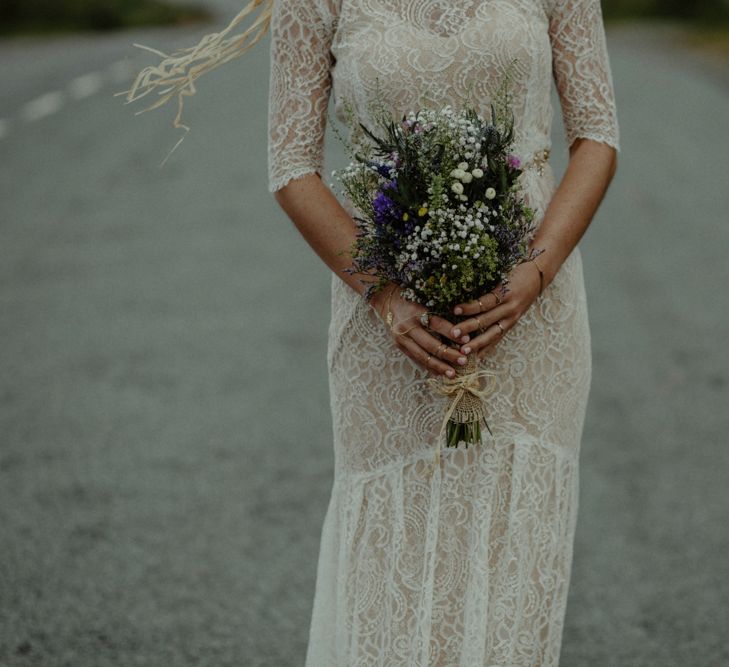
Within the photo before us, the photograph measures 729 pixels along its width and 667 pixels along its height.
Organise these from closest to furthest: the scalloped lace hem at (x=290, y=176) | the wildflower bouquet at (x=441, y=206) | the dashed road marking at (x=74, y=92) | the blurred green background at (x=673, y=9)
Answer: the wildflower bouquet at (x=441, y=206)
the scalloped lace hem at (x=290, y=176)
the dashed road marking at (x=74, y=92)
the blurred green background at (x=673, y=9)

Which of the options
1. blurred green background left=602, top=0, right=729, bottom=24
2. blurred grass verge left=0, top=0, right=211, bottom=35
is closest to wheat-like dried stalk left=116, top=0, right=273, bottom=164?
blurred grass verge left=0, top=0, right=211, bottom=35

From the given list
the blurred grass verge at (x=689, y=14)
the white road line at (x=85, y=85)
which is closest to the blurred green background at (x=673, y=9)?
the blurred grass verge at (x=689, y=14)

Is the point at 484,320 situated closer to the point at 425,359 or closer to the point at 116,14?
the point at 425,359

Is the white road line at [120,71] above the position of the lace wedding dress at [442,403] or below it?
above

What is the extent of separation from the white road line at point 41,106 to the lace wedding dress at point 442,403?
12.7m

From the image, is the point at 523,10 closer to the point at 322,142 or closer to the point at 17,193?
the point at 322,142

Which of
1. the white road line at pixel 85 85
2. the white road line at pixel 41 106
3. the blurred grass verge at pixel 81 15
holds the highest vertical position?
the blurred grass verge at pixel 81 15

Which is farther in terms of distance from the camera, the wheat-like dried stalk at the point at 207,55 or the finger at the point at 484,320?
the wheat-like dried stalk at the point at 207,55

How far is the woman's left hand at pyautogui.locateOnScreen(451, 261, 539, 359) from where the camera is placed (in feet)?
7.95

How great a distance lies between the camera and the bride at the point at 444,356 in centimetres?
254

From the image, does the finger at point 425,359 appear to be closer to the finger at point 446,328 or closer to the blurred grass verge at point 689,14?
the finger at point 446,328

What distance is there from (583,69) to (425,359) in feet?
2.41

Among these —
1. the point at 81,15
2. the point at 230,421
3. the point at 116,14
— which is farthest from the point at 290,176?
the point at 81,15

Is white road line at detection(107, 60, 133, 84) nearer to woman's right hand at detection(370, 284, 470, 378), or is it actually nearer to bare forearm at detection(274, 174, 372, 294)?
bare forearm at detection(274, 174, 372, 294)
